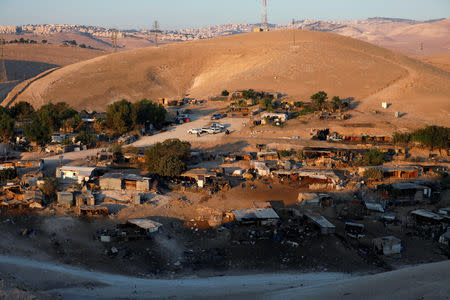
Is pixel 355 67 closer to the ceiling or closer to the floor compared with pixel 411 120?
closer to the ceiling

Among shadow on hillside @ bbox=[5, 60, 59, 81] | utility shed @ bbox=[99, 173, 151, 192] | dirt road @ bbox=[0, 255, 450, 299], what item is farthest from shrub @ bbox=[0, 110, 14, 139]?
shadow on hillside @ bbox=[5, 60, 59, 81]

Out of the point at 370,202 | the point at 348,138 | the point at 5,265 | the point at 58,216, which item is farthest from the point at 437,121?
the point at 5,265

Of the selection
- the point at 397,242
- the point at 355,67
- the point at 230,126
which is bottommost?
the point at 397,242

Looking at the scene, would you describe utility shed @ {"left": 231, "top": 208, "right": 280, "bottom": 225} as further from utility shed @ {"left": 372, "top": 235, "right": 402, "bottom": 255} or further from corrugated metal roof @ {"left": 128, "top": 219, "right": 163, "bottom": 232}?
utility shed @ {"left": 372, "top": 235, "right": 402, "bottom": 255}

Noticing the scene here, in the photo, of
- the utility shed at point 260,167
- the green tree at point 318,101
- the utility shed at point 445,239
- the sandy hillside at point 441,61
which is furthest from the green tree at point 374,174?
the sandy hillside at point 441,61

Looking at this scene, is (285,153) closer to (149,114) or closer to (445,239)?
(445,239)

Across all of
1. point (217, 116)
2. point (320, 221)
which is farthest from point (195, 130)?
point (320, 221)

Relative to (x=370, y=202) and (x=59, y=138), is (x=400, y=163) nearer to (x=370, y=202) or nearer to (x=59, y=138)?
(x=370, y=202)
